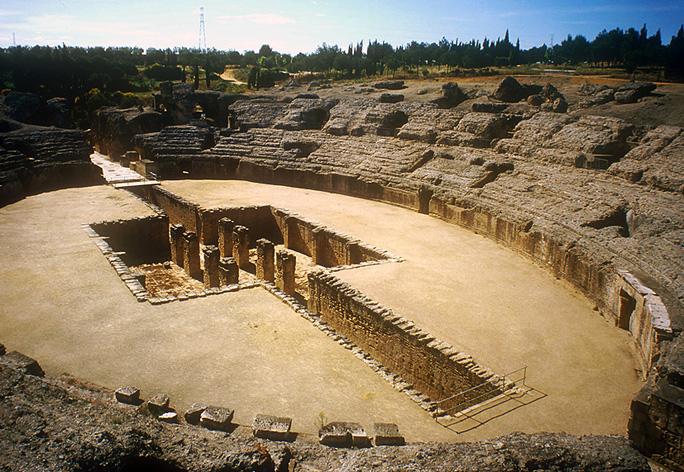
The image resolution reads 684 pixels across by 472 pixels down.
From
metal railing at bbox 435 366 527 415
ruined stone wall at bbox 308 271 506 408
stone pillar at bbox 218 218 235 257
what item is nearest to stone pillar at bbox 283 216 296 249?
stone pillar at bbox 218 218 235 257

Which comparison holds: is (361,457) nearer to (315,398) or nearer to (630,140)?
(315,398)

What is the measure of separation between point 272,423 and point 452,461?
2.36 m

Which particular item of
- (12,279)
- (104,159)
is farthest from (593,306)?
(104,159)

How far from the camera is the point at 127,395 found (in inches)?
292

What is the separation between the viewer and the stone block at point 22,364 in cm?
770

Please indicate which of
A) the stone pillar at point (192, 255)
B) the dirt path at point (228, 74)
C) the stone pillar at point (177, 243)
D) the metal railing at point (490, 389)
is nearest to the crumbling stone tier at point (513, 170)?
the metal railing at point (490, 389)

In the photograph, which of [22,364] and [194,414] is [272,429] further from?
[22,364]

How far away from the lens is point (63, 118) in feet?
108

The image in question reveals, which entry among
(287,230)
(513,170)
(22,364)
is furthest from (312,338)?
(513,170)

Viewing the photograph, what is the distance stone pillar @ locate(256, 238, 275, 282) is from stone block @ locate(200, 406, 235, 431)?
825 cm

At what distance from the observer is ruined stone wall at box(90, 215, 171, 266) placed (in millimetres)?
16797

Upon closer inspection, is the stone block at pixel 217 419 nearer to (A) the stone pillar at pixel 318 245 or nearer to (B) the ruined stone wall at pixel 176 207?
(A) the stone pillar at pixel 318 245

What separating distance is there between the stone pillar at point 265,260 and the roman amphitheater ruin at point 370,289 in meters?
0.05

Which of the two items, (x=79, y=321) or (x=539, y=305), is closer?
(x=79, y=321)
